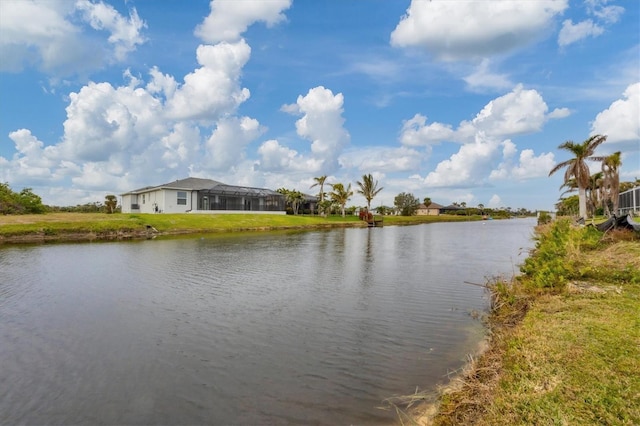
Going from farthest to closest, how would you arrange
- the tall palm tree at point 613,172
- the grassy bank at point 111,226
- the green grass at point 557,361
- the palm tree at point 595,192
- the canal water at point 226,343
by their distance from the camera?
the palm tree at point 595,192 < the tall palm tree at point 613,172 < the grassy bank at point 111,226 < the canal water at point 226,343 < the green grass at point 557,361

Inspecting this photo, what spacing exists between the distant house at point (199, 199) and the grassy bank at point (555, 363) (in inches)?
2230

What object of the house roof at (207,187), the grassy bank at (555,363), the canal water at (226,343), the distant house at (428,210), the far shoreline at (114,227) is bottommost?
the canal water at (226,343)

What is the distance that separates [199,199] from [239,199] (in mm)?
8359

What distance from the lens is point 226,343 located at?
8789 mm

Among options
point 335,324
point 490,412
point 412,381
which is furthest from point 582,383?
point 335,324

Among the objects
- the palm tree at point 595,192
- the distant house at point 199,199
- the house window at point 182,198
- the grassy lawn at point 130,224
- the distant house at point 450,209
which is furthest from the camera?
the distant house at point 450,209

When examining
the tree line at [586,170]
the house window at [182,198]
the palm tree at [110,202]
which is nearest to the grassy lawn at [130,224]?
the house window at [182,198]

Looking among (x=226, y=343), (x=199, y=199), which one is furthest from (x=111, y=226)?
(x=226, y=343)

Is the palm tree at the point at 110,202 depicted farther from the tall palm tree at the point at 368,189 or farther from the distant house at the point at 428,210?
the distant house at the point at 428,210

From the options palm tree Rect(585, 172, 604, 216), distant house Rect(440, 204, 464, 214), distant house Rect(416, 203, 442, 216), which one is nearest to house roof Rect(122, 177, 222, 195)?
palm tree Rect(585, 172, 604, 216)

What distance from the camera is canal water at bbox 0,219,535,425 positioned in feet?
19.9

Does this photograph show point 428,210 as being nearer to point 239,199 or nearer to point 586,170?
point 239,199

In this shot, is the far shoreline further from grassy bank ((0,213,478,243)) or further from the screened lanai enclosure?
the screened lanai enclosure

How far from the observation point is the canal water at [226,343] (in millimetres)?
6055
